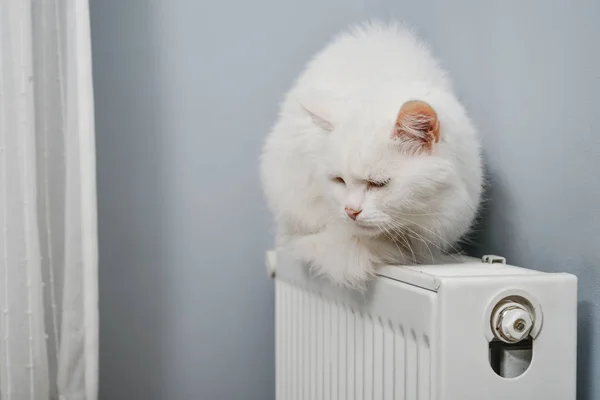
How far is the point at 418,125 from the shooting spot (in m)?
0.83

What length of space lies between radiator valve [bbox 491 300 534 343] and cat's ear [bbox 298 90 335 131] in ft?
1.13

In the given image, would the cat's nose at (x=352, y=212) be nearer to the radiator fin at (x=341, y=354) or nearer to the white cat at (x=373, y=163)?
the white cat at (x=373, y=163)

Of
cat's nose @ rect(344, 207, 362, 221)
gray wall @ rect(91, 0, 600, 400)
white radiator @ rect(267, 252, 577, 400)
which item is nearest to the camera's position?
white radiator @ rect(267, 252, 577, 400)

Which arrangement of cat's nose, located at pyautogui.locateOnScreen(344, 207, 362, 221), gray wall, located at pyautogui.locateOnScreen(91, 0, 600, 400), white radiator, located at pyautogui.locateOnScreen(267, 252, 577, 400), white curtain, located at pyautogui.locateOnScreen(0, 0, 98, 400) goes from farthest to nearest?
1. gray wall, located at pyautogui.locateOnScreen(91, 0, 600, 400)
2. white curtain, located at pyautogui.locateOnScreen(0, 0, 98, 400)
3. cat's nose, located at pyautogui.locateOnScreen(344, 207, 362, 221)
4. white radiator, located at pyautogui.locateOnScreen(267, 252, 577, 400)

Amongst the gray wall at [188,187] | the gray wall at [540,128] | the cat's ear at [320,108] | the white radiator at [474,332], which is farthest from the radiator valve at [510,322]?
the gray wall at [188,187]

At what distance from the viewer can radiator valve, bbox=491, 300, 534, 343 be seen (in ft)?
2.49

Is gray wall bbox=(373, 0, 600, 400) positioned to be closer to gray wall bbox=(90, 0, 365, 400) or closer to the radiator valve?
the radiator valve

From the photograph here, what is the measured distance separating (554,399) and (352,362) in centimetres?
31

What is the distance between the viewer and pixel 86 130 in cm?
113

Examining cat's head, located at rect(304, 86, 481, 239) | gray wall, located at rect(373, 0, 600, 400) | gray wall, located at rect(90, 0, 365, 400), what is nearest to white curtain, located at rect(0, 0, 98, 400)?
gray wall, located at rect(90, 0, 365, 400)

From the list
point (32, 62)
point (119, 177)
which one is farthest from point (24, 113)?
point (119, 177)

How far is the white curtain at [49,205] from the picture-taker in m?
1.02

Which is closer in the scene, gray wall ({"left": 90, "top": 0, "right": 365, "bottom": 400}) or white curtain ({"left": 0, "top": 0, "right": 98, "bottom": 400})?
white curtain ({"left": 0, "top": 0, "right": 98, "bottom": 400})

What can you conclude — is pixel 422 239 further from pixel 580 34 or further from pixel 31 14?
pixel 31 14
